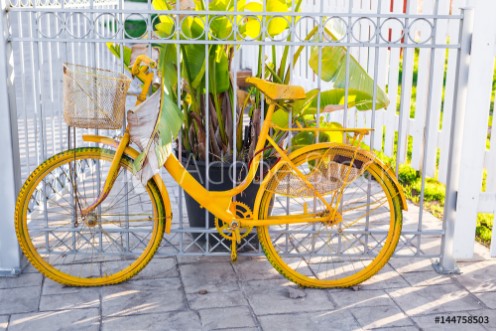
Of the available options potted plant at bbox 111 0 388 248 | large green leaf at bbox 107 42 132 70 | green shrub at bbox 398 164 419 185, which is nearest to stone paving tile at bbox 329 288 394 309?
potted plant at bbox 111 0 388 248

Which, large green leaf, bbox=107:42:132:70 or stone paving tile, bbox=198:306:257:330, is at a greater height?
large green leaf, bbox=107:42:132:70

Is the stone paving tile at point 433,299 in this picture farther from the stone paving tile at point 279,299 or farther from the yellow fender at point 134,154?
the yellow fender at point 134,154

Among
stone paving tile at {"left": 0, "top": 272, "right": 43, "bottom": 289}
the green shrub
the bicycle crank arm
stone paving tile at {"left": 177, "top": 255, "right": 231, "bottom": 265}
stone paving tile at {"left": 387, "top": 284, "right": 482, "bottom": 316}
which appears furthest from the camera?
the green shrub

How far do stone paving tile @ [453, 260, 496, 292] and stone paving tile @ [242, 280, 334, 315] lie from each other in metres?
0.90

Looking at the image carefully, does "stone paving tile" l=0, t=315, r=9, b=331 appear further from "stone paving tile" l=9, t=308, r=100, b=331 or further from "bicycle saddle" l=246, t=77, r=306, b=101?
"bicycle saddle" l=246, t=77, r=306, b=101

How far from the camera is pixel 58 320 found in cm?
379

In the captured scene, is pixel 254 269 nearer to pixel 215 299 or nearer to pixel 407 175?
pixel 215 299

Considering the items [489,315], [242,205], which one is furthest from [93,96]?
[489,315]

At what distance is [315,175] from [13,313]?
6.12 feet

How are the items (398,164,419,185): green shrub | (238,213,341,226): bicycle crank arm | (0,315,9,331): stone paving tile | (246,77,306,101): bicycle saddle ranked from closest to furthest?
(0,315,9,331): stone paving tile, (246,77,306,101): bicycle saddle, (238,213,341,226): bicycle crank arm, (398,164,419,185): green shrub

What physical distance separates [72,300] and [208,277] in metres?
0.84

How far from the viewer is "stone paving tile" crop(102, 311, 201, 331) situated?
3727 millimetres

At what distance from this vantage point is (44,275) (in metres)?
4.23

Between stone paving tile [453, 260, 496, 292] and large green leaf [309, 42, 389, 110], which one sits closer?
stone paving tile [453, 260, 496, 292]
